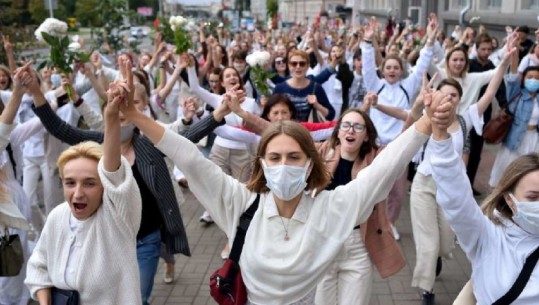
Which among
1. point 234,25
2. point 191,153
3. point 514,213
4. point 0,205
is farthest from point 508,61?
point 234,25

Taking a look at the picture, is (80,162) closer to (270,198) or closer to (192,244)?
(270,198)

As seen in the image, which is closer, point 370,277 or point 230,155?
point 370,277

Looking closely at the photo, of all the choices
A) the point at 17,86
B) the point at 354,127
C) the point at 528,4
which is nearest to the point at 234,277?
the point at 354,127

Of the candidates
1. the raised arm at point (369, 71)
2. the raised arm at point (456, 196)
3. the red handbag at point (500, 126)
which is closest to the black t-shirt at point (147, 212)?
the raised arm at point (456, 196)

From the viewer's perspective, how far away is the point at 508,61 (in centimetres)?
594

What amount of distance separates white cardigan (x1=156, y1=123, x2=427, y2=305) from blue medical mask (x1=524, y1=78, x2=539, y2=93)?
4.32m

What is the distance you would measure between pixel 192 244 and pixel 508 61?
13.0ft

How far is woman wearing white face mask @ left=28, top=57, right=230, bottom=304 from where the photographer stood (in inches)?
155

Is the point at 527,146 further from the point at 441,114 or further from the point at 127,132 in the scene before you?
the point at 441,114

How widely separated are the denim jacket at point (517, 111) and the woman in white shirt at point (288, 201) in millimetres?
4430

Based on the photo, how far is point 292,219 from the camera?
2.78m

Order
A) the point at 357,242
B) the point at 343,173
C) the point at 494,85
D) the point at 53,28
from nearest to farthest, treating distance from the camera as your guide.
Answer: the point at 357,242
the point at 343,173
the point at 494,85
the point at 53,28

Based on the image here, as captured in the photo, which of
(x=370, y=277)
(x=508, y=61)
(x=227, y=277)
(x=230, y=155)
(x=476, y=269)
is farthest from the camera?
(x=230, y=155)

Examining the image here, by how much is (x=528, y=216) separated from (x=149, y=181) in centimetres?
240
